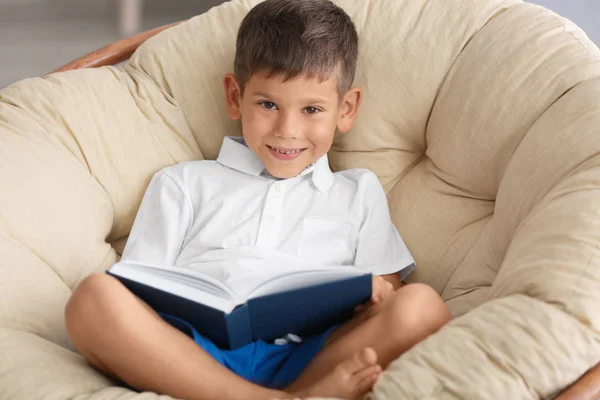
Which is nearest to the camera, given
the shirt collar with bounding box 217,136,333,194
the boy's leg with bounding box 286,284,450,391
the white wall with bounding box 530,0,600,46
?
the boy's leg with bounding box 286,284,450,391

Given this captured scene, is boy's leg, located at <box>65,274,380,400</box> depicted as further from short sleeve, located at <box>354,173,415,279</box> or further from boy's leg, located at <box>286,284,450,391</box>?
short sleeve, located at <box>354,173,415,279</box>

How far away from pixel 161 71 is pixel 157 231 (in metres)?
0.44

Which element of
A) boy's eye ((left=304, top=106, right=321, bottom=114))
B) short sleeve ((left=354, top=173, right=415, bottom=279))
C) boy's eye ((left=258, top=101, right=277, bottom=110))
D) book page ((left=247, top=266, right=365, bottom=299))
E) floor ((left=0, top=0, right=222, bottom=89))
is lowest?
floor ((left=0, top=0, right=222, bottom=89))

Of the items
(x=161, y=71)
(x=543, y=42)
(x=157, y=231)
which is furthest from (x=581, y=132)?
(x=161, y=71)

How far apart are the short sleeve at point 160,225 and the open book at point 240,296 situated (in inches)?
9.3

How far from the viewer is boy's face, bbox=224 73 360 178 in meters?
1.43

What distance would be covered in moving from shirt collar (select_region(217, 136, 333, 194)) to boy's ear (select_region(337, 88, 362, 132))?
0.28 feet

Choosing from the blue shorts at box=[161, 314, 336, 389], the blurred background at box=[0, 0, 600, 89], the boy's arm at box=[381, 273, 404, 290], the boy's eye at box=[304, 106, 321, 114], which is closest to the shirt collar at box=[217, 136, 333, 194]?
the boy's eye at box=[304, 106, 321, 114]

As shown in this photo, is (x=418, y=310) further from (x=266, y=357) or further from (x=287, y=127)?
(x=287, y=127)

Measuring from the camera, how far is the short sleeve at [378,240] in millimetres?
1446

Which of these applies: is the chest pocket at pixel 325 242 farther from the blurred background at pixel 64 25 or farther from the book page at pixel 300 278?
the blurred background at pixel 64 25

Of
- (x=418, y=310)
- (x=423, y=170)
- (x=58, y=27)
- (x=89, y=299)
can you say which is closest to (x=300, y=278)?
(x=418, y=310)

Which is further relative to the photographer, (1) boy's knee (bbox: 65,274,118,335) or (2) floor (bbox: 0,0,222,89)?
(2) floor (bbox: 0,0,222,89)

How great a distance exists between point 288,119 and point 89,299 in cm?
51
